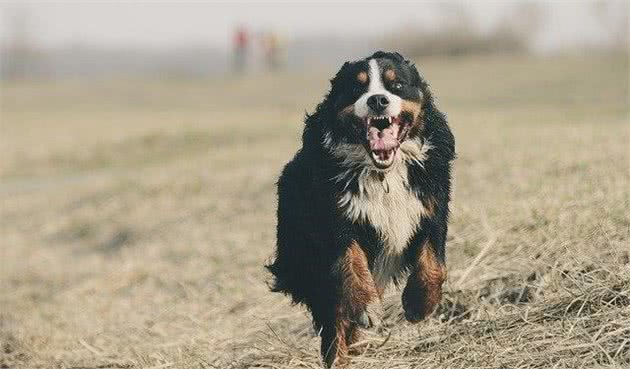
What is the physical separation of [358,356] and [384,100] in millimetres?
1373

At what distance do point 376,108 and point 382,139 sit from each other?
159 millimetres

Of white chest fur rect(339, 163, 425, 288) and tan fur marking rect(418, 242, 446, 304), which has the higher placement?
white chest fur rect(339, 163, 425, 288)

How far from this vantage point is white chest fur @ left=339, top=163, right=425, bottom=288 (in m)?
4.74

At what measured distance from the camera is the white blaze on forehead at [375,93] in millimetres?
4402

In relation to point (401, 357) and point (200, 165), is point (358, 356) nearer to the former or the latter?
point (401, 357)

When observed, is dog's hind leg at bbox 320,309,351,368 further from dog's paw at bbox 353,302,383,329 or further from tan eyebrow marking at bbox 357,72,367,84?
tan eyebrow marking at bbox 357,72,367,84

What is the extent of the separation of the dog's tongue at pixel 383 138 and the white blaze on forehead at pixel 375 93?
91mm

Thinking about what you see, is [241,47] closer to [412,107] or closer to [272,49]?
[272,49]

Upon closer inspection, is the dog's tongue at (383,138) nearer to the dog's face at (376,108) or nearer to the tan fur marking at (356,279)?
the dog's face at (376,108)

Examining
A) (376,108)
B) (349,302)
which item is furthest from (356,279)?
(376,108)

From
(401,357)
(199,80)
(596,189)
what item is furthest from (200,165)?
(199,80)

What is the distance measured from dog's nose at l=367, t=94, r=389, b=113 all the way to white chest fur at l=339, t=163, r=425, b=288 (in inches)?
17.2

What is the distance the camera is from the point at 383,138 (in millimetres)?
4484

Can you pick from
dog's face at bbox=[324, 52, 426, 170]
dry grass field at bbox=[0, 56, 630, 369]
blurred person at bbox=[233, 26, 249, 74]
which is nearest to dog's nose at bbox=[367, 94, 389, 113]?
dog's face at bbox=[324, 52, 426, 170]
